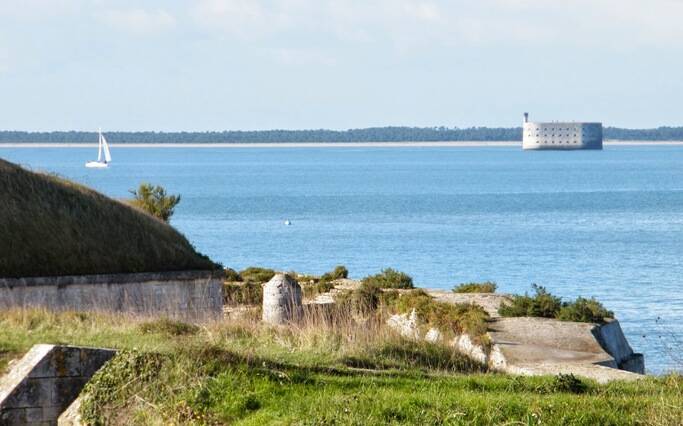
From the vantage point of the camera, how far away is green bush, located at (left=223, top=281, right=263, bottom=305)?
90.2 feet

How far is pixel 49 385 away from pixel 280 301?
31.4 ft

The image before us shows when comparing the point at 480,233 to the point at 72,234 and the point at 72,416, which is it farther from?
the point at 72,416

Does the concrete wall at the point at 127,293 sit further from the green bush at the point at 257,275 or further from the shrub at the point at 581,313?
the shrub at the point at 581,313

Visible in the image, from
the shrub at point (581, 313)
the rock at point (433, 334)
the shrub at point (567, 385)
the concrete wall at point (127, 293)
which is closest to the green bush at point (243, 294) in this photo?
the concrete wall at point (127, 293)

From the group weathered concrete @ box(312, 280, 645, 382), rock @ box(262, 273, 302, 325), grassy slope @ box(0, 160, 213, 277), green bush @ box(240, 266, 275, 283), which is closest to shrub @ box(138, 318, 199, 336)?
weathered concrete @ box(312, 280, 645, 382)

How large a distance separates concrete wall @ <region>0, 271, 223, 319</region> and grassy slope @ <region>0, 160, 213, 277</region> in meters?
0.36

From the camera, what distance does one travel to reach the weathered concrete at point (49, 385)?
12.8 metres

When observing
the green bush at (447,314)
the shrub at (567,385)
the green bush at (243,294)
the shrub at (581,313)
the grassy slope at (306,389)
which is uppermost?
the grassy slope at (306,389)

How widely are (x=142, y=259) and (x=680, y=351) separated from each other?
11100 millimetres

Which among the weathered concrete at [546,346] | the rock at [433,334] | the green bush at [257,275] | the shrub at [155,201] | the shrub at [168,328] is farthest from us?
the shrub at [155,201]

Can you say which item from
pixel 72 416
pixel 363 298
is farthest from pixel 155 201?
pixel 72 416

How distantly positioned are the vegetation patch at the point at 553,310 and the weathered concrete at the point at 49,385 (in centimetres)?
1248

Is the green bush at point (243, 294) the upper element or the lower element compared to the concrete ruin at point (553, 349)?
lower

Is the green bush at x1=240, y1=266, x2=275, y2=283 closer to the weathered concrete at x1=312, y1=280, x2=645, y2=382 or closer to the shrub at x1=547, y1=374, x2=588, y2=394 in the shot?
the weathered concrete at x1=312, y1=280, x2=645, y2=382
